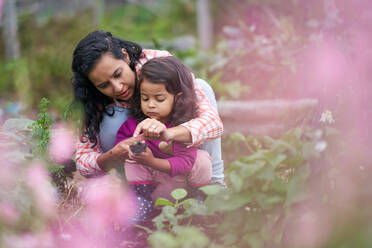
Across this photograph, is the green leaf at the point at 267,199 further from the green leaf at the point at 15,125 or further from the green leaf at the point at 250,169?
the green leaf at the point at 15,125

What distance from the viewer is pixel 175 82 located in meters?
1.74

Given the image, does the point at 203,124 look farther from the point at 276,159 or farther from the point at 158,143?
the point at 276,159

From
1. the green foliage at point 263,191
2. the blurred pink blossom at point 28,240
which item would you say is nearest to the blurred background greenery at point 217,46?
the green foliage at point 263,191

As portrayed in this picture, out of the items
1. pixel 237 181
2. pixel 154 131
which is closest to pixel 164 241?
pixel 237 181

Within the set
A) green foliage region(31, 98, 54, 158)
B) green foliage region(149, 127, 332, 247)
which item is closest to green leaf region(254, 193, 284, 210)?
green foliage region(149, 127, 332, 247)

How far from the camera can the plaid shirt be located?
166cm

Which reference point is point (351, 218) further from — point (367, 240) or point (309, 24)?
point (309, 24)

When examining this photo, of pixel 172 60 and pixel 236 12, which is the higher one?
pixel 236 12

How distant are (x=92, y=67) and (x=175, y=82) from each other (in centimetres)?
34

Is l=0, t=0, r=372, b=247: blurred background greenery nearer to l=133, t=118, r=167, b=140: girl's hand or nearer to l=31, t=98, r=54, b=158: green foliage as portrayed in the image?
l=31, t=98, r=54, b=158: green foliage

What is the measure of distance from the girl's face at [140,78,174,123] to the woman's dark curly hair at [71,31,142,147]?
0.71 feet

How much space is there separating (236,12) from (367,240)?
7164 millimetres

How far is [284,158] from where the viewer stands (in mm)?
1162

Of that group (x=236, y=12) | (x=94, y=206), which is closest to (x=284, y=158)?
(x=94, y=206)
